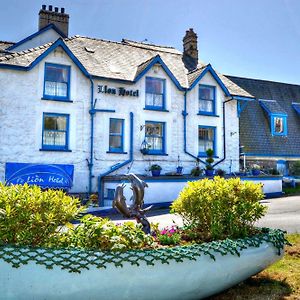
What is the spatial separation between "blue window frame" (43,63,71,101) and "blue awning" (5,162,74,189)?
374 centimetres

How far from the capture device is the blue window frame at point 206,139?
24375mm

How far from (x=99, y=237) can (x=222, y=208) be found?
2305mm

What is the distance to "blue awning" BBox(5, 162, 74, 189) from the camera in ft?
62.2

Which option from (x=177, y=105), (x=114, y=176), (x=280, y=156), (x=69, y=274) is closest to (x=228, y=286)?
(x=69, y=274)

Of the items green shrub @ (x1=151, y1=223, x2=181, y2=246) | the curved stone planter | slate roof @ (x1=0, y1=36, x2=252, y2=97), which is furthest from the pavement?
slate roof @ (x1=0, y1=36, x2=252, y2=97)

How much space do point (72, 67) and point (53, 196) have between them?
1686 cm

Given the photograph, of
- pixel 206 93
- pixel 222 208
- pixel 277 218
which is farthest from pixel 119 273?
pixel 206 93

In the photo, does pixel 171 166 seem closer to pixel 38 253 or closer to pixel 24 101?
pixel 24 101

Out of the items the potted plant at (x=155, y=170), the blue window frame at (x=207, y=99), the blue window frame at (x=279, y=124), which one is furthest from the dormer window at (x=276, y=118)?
the potted plant at (x=155, y=170)

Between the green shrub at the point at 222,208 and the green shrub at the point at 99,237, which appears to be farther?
the green shrub at the point at 222,208

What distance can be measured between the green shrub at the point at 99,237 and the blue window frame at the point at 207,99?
1975 cm

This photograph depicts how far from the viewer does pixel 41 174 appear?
1942 cm

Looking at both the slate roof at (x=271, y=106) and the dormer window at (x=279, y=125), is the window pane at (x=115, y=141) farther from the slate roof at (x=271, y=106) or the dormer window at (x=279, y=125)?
the slate roof at (x=271, y=106)

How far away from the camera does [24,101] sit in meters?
19.7
